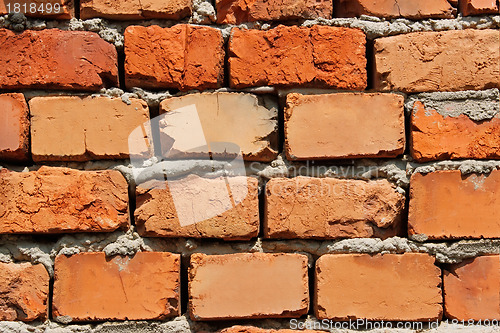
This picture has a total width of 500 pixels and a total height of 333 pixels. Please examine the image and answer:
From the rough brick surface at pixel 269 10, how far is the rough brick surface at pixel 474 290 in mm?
527

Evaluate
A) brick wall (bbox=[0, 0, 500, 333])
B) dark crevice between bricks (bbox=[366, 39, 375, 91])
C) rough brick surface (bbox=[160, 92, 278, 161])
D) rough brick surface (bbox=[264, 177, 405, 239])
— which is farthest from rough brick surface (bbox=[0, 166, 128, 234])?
dark crevice between bricks (bbox=[366, 39, 375, 91])

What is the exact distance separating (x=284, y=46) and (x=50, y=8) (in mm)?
436

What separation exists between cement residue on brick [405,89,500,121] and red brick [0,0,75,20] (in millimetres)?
676

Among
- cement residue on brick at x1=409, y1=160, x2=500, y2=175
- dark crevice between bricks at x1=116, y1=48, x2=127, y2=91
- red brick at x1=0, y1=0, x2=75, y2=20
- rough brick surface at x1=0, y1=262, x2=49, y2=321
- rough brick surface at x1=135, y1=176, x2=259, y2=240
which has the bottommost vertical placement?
rough brick surface at x1=0, y1=262, x2=49, y2=321

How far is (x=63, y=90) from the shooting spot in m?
0.96

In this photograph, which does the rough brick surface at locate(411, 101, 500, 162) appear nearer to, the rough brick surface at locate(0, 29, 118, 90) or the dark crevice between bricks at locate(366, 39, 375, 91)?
the dark crevice between bricks at locate(366, 39, 375, 91)

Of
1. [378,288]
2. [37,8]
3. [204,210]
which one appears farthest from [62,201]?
[378,288]

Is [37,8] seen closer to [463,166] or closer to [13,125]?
[13,125]

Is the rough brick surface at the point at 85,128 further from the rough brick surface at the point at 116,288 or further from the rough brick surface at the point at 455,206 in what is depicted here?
the rough brick surface at the point at 455,206

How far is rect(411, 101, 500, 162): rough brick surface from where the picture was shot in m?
0.95

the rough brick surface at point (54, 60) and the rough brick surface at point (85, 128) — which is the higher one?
the rough brick surface at point (54, 60)

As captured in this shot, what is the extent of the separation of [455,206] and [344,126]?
0.24 metres

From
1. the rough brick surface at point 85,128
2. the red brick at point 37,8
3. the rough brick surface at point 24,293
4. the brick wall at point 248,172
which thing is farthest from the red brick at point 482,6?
the rough brick surface at point 24,293

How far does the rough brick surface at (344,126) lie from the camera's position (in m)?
0.94
